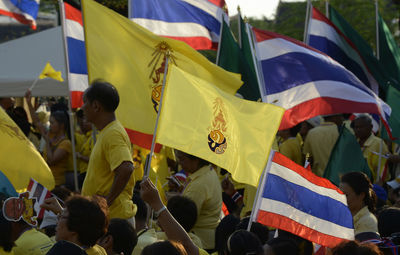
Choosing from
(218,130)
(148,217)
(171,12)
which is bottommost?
(148,217)

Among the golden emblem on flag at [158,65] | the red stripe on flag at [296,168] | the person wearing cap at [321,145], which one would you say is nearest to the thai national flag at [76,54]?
the golden emblem on flag at [158,65]

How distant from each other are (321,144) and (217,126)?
454 centimetres

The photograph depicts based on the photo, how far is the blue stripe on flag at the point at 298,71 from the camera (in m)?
7.97

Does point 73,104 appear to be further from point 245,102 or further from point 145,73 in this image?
point 245,102

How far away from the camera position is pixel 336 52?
10.1 metres

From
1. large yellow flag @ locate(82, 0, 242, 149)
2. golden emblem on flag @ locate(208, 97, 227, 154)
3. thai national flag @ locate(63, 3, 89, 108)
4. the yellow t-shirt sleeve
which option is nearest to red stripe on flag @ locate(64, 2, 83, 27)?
thai national flag @ locate(63, 3, 89, 108)

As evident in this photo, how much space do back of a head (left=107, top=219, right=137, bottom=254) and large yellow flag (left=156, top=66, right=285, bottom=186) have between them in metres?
0.80

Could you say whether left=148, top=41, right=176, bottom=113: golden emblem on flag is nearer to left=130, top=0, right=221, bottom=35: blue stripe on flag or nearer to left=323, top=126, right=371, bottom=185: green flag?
left=323, top=126, right=371, bottom=185: green flag

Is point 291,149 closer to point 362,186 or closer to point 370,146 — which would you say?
point 370,146

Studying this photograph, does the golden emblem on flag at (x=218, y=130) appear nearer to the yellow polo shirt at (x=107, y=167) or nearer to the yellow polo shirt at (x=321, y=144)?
the yellow polo shirt at (x=107, y=167)

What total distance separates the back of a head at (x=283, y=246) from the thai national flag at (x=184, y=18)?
4831mm

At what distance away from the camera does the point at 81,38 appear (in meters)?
8.86

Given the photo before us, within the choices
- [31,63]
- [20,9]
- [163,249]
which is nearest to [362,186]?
[163,249]

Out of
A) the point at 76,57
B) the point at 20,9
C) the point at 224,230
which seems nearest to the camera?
the point at 224,230
